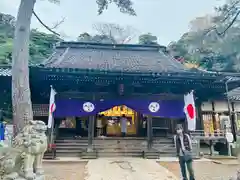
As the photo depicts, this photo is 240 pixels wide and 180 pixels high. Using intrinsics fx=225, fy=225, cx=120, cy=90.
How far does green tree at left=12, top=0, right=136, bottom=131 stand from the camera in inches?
237

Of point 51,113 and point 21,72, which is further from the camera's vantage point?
point 51,113

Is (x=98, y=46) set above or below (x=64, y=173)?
above

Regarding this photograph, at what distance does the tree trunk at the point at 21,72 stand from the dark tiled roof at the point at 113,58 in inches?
191

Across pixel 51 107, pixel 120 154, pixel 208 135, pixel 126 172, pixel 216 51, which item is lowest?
pixel 126 172

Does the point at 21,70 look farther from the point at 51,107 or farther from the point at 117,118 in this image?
the point at 117,118

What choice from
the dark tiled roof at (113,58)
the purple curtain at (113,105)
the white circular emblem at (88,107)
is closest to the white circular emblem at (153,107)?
the purple curtain at (113,105)

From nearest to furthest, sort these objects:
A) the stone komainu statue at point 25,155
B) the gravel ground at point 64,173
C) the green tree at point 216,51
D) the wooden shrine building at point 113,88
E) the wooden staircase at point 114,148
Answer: the stone komainu statue at point 25,155, the gravel ground at point 64,173, the wooden shrine building at point 113,88, the wooden staircase at point 114,148, the green tree at point 216,51

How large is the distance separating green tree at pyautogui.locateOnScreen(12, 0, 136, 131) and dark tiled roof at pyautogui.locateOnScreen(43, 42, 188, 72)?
4843 mm

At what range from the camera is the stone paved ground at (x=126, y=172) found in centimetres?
655

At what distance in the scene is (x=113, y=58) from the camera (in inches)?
570

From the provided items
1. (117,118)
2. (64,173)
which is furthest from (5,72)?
(117,118)

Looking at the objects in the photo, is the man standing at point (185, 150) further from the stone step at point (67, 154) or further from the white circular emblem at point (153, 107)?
the stone step at point (67, 154)

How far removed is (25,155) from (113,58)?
398 inches

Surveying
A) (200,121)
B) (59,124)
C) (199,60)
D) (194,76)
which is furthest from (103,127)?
(199,60)
